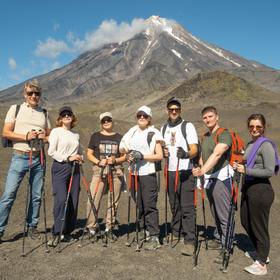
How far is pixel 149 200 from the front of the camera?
676 centimetres

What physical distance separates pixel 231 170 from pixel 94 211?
261 centimetres

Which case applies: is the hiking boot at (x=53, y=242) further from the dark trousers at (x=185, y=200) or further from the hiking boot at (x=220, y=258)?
the hiking boot at (x=220, y=258)

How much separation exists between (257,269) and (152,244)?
1.86 m

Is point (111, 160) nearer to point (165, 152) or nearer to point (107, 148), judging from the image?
point (107, 148)

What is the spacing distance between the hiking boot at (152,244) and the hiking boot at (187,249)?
1.56ft

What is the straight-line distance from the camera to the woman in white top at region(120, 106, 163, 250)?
21.6 ft

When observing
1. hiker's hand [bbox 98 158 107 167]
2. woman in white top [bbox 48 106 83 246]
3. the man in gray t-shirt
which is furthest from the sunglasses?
hiker's hand [bbox 98 158 107 167]

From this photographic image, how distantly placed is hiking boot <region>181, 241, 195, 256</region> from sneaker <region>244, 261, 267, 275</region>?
1.08m

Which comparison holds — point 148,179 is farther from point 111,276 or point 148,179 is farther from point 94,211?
point 111,276

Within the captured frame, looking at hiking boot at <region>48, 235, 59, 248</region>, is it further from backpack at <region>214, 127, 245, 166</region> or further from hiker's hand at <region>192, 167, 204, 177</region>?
backpack at <region>214, 127, 245, 166</region>

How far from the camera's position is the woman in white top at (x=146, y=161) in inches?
259

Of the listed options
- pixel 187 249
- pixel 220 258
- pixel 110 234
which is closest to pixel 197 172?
pixel 220 258

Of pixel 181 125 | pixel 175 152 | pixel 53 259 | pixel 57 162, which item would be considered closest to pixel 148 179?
pixel 175 152

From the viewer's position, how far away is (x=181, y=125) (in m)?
6.65
